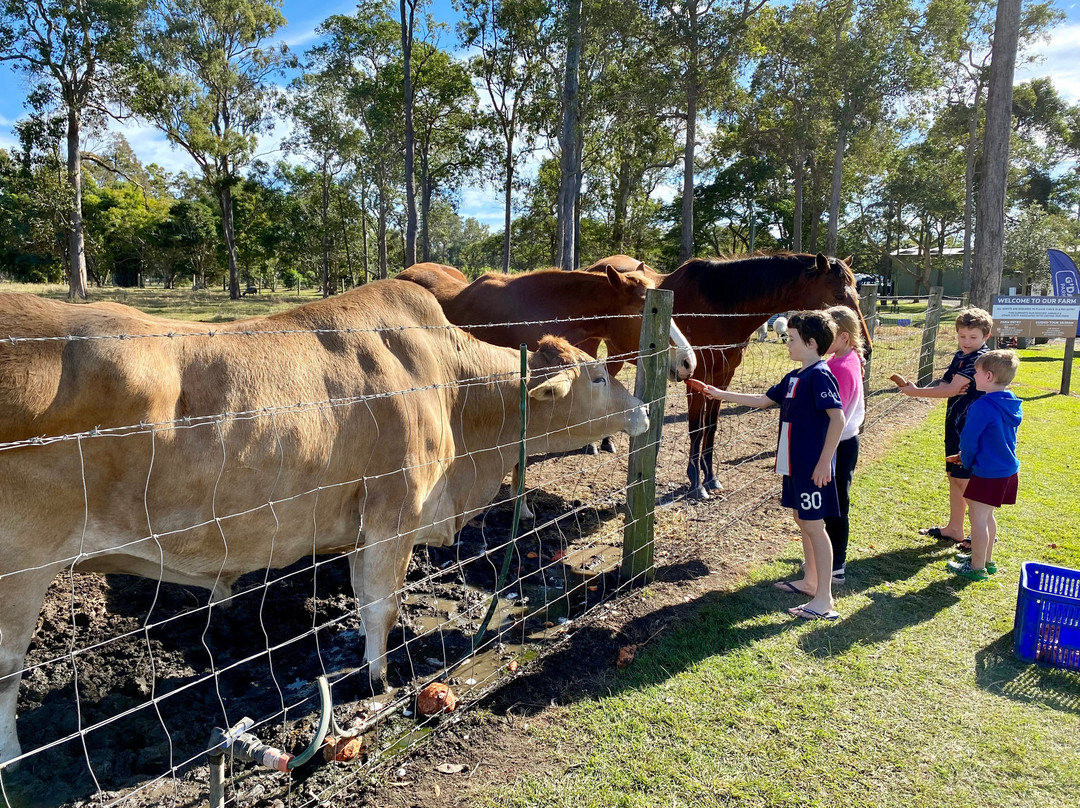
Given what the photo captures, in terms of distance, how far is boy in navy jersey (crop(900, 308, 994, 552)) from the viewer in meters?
4.90

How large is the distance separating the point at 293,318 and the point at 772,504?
4980 millimetres

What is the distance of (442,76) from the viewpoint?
105 feet

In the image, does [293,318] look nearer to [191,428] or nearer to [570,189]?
[191,428]

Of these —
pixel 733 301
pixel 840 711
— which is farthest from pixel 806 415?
pixel 733 301

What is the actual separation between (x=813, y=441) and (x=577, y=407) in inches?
63.9

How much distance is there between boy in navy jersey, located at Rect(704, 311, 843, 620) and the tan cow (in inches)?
62.6

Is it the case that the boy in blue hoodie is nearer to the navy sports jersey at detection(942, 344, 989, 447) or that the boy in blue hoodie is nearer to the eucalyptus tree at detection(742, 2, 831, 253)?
the navy sports jersey at detection(942, 344, 989, 447)

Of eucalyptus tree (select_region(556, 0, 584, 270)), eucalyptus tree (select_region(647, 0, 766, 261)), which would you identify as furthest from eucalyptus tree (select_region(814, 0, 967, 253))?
eucalyptus tree (select_region(556, 0, 584, 270))

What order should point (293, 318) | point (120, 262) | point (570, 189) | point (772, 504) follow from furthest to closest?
point (120, 262)
point (570, 189)
point (772, 504)
point (293, 318)

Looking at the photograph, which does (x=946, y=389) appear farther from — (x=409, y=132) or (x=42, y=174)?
(x=42, y=174)

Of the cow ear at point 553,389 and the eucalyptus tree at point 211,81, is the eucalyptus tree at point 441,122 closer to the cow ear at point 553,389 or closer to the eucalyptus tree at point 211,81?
the eucalyptus tree at point 211,81

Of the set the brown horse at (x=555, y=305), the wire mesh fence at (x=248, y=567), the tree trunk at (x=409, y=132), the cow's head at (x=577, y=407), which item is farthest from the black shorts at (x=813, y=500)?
the tree trunk at (x=409, y=132)

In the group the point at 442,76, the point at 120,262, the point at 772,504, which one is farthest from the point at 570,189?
the point at 120,262

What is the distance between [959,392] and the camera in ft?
16.3
